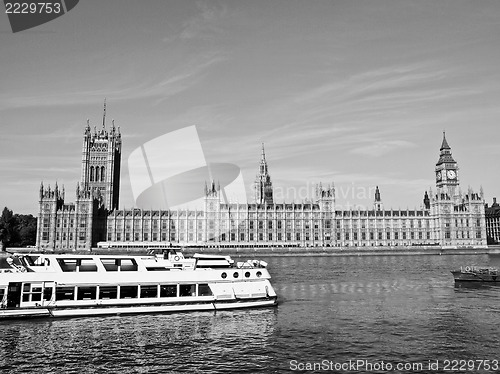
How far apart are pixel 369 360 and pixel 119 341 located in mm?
14304

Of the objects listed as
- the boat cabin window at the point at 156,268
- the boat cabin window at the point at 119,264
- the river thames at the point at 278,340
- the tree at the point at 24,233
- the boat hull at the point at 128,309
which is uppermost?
the tree at the point at 24,233

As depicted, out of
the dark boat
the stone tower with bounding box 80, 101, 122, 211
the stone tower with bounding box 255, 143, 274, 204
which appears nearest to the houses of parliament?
the stone tower with bounding box 80, 101, 122, 211

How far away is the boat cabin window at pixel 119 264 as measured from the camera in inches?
1361

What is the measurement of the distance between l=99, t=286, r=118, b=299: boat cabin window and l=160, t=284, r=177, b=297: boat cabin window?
139 inches

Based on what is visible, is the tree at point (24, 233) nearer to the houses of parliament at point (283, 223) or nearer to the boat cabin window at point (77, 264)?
the houses of parliament at point (283, 223)

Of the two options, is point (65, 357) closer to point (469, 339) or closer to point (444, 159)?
point (469, 339)

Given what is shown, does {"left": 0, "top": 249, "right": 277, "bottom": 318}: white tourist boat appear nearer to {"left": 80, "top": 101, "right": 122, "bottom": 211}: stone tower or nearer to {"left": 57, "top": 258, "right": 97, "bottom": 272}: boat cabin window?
{"left": 57, "top": 258, "right": 97, "bottom": 272}: boat cabin window

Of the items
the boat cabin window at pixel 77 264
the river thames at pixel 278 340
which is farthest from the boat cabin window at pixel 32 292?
the boat cabin window at pixel 77 264

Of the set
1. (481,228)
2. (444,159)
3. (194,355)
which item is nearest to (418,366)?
(194,355)

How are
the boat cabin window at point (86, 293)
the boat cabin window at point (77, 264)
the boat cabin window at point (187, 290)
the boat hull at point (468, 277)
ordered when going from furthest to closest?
the boat hull at point (468, 277)
the boat cabin window at point (187, 290)
the boat cabin window at point (77, 264)
the boat cabin window at point (86, 293)

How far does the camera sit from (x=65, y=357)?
75.7 ft

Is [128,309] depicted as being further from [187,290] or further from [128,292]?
[187,290]

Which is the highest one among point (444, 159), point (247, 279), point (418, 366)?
point (444, 159)

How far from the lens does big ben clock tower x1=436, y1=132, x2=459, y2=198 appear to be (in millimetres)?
173625
